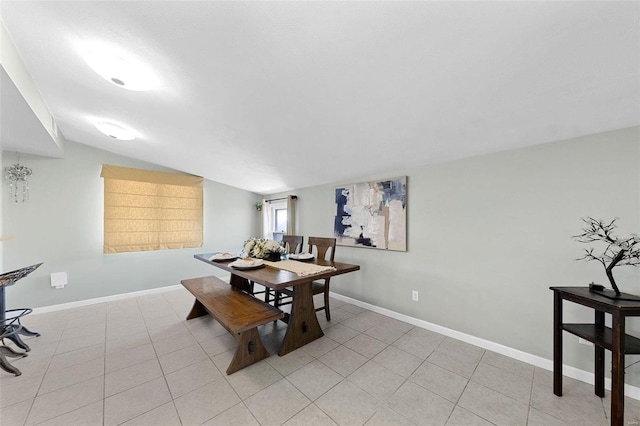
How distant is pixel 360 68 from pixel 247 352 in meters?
2.34

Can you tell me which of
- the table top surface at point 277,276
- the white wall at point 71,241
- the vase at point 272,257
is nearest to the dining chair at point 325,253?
the table top surface at point 277,276

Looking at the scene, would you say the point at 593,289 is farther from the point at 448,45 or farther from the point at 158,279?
the point at 158,279

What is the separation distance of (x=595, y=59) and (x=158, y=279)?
5.52 metres

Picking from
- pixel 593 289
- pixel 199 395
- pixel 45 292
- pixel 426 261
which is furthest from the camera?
pixel 45 292

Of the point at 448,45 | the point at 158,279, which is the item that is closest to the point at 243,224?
the point at 158,279

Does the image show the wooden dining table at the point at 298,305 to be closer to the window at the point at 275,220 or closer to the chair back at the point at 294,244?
the chair back at the point at 294,244

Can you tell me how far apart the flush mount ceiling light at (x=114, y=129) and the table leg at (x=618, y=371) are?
4.54 metres

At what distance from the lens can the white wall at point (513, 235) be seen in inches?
65.0

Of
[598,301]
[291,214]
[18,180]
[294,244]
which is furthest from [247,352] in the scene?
[18,180]

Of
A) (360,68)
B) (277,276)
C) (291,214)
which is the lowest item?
(277,276)

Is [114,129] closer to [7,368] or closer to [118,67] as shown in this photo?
[118,67]

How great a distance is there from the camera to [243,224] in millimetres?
5109

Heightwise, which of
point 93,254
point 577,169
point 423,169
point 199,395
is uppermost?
point 423,169

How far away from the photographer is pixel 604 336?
1393 mm
